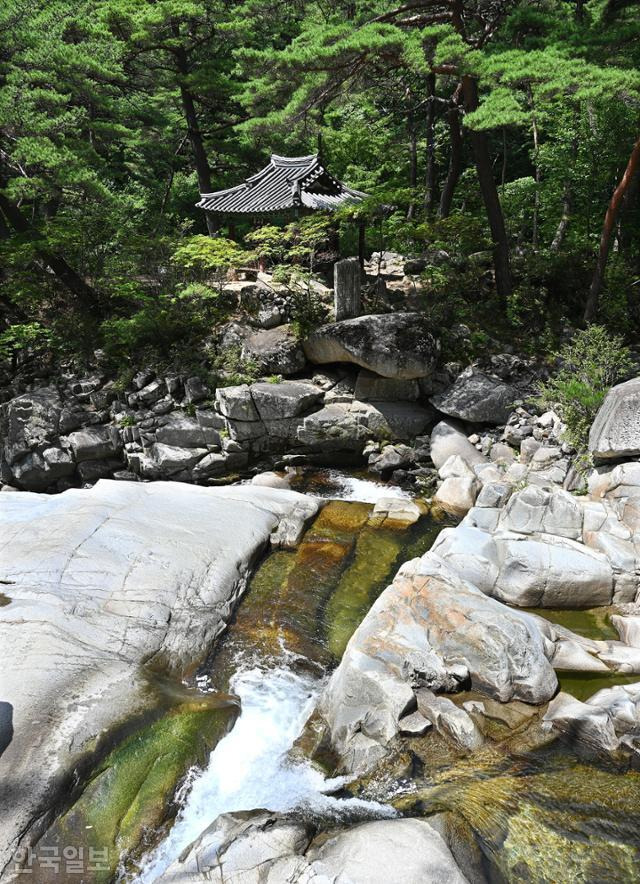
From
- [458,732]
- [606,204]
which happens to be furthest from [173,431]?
[606,204]

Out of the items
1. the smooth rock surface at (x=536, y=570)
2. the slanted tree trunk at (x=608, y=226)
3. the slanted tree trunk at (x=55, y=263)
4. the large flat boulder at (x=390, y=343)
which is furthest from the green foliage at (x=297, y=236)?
the smooth rock surface at (x=536, y=570)

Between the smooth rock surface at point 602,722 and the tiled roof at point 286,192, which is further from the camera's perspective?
the tiled roof at point 286,192

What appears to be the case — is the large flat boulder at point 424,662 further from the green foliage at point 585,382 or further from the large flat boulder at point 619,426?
the green foliage at point 585,382

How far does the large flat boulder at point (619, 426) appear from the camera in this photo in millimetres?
9719

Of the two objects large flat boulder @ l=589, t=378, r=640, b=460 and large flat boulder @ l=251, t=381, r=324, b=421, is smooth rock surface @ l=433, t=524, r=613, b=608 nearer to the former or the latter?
large flat boulder @ l=589, t=378, r=640, b=460

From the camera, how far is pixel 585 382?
11.8 m

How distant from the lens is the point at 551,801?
5.55 meters

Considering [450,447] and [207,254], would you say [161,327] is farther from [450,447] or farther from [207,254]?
[450,447]

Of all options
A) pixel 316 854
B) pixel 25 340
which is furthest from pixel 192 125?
pixel 316 854

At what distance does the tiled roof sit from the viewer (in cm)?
1606

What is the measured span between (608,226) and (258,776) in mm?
13654

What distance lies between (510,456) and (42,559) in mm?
9869

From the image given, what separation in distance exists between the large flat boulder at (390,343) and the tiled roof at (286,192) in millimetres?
3917

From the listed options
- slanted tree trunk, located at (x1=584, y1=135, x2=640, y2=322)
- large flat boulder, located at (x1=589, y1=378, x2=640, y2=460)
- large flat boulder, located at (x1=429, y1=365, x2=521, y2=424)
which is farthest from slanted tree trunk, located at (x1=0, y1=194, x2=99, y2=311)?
large flat boulder, located at (x1=589, y1=378, x2=640, y2=460)
